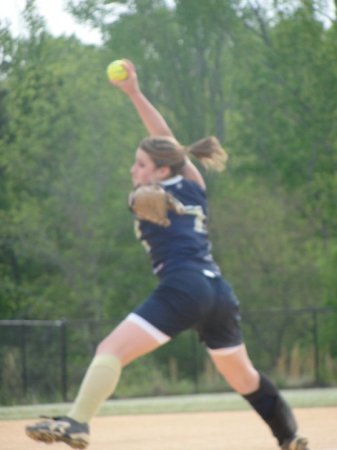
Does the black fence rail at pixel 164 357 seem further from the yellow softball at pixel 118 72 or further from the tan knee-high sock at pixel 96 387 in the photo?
the tan knee-high sock at pixel 96 387

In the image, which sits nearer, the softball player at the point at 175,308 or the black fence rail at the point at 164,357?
the softball player at the point at 175,308

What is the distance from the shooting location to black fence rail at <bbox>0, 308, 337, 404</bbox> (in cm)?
2408

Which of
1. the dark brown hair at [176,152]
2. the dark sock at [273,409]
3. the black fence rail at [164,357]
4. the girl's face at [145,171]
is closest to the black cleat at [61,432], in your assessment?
the dark sock at [273,409]

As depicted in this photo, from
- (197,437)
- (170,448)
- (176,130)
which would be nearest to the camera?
(170,448)

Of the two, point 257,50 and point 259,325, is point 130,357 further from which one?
point 257,50

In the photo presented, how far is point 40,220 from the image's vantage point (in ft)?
114

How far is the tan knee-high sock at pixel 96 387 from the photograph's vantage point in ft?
24.8

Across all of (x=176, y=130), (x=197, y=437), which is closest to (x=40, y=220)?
(x=176, y=130)

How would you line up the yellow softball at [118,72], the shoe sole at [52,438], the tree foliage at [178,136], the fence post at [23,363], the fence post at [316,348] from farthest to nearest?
the tree foliage at [178,136], the fence post at [316,348], the fence post at [23,363], the yellow softball at [118,72], the shoe sole at [52,438]

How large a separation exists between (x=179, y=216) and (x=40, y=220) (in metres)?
27.0

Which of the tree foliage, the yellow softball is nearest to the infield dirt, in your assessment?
the yellow softball

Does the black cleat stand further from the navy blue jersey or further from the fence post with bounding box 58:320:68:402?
the fence post with bounding box 58:320:68:402

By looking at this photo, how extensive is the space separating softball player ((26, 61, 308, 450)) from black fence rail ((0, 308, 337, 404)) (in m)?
14.6

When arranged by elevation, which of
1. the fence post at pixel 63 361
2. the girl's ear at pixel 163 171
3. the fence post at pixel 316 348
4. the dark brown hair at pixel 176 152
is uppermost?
the dark brown hair at pixel 176 152
